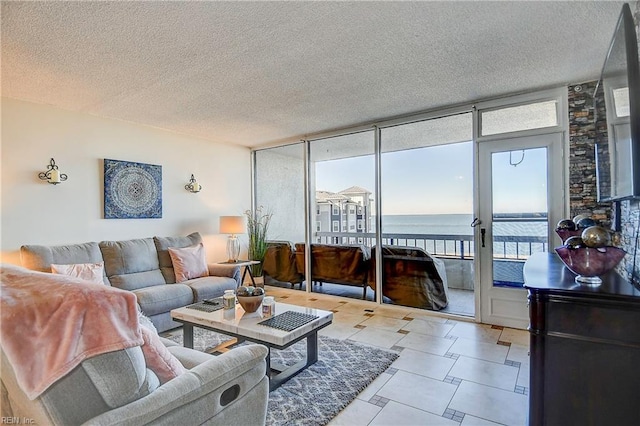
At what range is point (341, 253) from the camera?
4895 millimetres

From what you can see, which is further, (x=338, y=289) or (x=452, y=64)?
(x=338, y=289)

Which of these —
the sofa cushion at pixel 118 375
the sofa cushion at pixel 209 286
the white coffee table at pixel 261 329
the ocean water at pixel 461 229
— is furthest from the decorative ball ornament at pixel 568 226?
the sofa cushion at pixel 209 286

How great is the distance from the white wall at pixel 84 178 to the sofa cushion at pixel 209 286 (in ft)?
3.61

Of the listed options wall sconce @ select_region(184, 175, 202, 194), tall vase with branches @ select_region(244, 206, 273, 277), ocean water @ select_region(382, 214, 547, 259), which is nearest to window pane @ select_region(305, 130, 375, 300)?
ocean water @ select_region(382, 214, 547, 259)

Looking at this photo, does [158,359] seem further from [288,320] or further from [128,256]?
[128,256]

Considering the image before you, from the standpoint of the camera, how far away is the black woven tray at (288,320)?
7.60ft

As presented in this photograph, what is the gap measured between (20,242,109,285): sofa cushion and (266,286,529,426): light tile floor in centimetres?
264

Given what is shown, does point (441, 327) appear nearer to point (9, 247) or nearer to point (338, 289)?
point (338, 289)

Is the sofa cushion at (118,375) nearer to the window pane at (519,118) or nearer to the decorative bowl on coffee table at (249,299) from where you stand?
the decorative bowl on coffee table at (249,299)

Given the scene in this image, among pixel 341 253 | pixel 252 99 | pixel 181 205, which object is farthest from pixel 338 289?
pixel 252 99

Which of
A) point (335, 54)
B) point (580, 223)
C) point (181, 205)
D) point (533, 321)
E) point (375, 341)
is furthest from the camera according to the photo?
A: point (181, 205)

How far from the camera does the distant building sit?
17.0ft

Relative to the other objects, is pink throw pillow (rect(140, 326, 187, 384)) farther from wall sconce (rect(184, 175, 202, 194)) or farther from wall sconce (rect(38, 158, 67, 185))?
wall sconce (rect(184, 175, 202, 194))

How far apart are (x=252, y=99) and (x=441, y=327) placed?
10.4 ft
